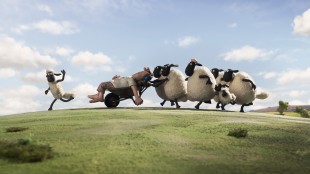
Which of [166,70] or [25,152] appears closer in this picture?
[25,152]

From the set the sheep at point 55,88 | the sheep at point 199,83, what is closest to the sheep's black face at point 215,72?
the sheep at point 199,83

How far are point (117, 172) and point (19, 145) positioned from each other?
2.44 meters

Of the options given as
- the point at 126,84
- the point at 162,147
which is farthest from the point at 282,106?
the point at 162,147

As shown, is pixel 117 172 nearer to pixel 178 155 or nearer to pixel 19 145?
pixel 178 155

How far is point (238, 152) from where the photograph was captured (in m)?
9.20

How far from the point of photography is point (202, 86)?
20391 mm

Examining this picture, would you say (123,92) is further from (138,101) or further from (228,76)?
(228,76)

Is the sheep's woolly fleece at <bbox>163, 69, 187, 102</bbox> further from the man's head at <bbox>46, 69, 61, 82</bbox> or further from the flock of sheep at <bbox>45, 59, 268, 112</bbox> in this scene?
the man's head at <bbox>46, 69, 61, 82</bbox>

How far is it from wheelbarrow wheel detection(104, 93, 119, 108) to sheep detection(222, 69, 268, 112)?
239 inches

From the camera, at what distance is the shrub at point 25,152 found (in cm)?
803

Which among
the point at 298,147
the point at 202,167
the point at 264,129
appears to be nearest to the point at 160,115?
the point at 264,129

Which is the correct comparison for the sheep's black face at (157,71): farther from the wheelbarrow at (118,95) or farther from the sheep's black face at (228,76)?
the sheep's black face at (228,76)

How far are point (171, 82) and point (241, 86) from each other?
3.69 metres

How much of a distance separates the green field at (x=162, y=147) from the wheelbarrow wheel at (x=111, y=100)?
672 cm
